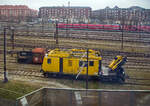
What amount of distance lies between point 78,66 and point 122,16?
18.0m

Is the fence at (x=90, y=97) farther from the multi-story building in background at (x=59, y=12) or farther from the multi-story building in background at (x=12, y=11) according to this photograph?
the multi-story building in background at (x=59, y=12)

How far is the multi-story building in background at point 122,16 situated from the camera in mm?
20814

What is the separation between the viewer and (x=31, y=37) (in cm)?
1977

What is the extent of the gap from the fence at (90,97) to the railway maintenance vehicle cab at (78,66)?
14.6ft

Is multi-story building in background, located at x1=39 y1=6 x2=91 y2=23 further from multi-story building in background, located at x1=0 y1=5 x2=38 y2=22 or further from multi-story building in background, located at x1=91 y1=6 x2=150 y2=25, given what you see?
multi-story building in background, located at x1=91 y1=6 x2=150 y2=25

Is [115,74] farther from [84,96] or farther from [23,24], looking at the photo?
[23,24]

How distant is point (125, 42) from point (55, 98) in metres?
15.0

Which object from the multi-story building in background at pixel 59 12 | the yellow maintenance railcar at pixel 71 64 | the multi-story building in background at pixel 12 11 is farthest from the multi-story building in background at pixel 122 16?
the yellow maintenance railcar at pixel 71 64

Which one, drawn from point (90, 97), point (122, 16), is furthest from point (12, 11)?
point (90, 97)

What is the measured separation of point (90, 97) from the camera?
123 inches

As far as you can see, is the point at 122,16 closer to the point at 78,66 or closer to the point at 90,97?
the point at 78,66

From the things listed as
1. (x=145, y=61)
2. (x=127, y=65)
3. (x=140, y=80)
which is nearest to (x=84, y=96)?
(x=140, y=80)

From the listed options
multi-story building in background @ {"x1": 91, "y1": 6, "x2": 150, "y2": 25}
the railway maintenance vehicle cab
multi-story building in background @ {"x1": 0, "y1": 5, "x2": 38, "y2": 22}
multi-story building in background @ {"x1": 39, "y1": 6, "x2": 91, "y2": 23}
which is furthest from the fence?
multi-story building in background @ {"x1": 91, "y1": 6, "x2": 150, "y2": 25}

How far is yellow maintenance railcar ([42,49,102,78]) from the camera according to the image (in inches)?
298
